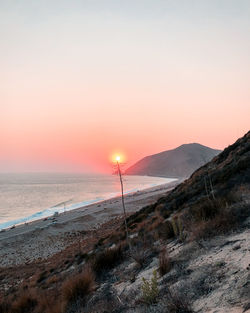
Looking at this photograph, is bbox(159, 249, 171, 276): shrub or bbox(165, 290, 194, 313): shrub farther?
bbox(159, 249, 171, 276): shrub

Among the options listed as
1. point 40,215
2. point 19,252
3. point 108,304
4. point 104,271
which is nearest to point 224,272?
point 108,304

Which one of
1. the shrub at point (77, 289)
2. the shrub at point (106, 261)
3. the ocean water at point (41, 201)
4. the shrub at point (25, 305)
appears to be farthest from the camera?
the ocean water at point (41, 201)

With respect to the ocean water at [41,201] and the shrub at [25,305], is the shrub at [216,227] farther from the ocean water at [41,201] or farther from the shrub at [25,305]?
the shrub at [25,305]

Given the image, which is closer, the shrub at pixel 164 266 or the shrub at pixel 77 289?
the shrub at pixel 164 266

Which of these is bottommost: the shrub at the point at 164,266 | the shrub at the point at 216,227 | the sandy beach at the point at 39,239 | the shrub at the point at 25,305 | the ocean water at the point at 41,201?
the sandy beach at the point at 39,239

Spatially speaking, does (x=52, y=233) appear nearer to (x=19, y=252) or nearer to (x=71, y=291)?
(x=19, y=252)

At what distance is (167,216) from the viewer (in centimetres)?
1174

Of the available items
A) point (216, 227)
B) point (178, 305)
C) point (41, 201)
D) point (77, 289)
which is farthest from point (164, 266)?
point (41, 201)

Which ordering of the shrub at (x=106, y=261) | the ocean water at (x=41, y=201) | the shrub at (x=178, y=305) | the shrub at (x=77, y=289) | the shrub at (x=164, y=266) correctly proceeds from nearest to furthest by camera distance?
the shrub at (x=178, y=305), the shrub at (x=164, y=266), the shrub at (x=77, y=289), the shrub at (x=106, y=261), the ocean water at (x=41, y=201)

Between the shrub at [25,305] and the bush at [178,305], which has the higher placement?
the bush at [178,305]

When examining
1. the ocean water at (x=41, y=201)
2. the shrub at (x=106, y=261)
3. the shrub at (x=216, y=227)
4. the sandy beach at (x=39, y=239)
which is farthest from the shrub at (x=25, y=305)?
the sandy beach at (x=39, y=239)

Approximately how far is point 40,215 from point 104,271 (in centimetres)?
5023

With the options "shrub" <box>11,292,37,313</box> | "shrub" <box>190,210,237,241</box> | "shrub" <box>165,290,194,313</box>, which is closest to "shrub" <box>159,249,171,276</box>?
"shrub" <box>190,210,237,241</box>

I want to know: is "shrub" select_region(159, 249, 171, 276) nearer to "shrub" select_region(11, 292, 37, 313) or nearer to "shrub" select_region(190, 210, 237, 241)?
"shrub" select_region(190, 210, 237, 241)
